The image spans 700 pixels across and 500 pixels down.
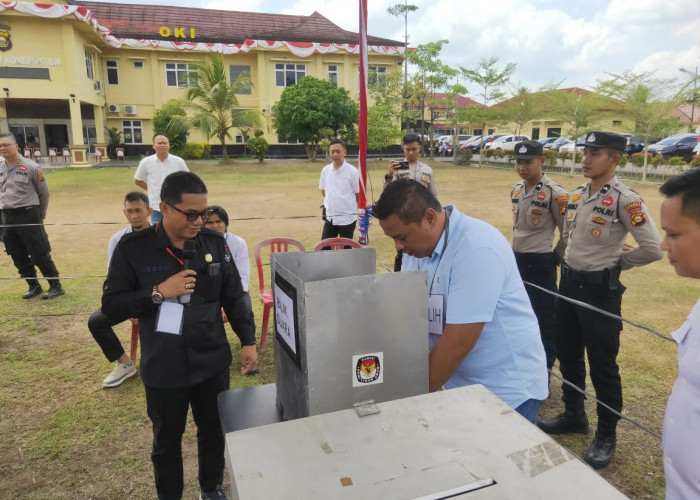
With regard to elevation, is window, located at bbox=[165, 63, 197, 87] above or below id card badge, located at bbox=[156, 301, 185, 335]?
above

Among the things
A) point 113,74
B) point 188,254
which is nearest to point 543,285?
point 188,254

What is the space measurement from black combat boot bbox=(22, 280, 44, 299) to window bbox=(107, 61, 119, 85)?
87.5 feet

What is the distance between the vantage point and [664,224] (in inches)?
52.5

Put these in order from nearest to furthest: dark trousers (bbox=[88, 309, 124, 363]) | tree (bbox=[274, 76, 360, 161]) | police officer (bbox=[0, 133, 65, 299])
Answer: dark trousers (bbox=[88, 309, 124, 363]) < police officer (bbox=[0, 133, 65, 299]) < tree (bbox=[274, 76, 360, 161])

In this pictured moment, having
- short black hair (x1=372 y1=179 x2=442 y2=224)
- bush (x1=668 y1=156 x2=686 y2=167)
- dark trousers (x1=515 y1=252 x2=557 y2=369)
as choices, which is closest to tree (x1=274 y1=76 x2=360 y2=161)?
bush (x1=668 y1=156 x2=686 y2=167)

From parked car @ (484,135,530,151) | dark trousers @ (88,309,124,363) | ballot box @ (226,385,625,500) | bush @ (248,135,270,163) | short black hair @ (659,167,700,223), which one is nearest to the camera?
ballot box @ (226,385,625,500)

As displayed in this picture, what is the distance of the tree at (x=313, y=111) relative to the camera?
23.4 m

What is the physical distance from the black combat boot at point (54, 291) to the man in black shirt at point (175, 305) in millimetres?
4414

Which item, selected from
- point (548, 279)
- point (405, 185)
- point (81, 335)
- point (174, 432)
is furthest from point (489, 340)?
point (81, 335)

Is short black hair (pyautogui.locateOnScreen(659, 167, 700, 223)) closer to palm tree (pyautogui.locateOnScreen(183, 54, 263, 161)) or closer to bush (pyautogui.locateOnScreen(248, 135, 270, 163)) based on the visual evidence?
palm tree (pyautogui.locateOnScreen(183, 54, 263, 161))

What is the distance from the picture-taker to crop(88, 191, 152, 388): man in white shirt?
349 centimetres

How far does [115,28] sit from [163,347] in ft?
109

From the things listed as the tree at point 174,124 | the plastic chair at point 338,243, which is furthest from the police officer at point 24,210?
the tree at point 174,124

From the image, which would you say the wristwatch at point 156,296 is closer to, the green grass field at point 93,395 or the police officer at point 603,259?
the green grass field at point 93,395
